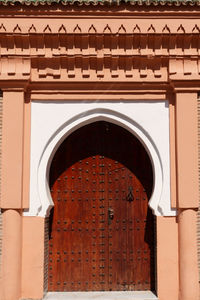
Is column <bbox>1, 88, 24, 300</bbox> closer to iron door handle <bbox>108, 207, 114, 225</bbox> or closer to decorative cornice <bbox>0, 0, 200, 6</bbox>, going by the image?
decorative cornice <bbox>0, 0, 200, 6</bbox>

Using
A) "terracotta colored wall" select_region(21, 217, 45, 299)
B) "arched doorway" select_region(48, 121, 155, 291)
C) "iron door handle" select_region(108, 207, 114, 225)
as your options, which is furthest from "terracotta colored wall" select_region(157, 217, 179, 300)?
"terracotta colored wall" select_region(21, 217, 45, 299)

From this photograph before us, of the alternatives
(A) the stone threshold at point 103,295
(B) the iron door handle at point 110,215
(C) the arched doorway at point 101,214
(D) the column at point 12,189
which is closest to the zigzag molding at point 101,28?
Answer: (D) the column at point 12,189

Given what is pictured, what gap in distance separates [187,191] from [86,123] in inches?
60.2

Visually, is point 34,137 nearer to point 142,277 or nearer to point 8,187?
point 8,187

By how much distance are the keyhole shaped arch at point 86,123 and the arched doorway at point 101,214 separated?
272 mm

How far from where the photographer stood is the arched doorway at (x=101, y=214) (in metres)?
6.11

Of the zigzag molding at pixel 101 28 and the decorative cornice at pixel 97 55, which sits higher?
the zigzag molding at pixel 101 28

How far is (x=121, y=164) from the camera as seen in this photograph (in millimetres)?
6289

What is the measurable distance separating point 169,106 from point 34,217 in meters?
2.13

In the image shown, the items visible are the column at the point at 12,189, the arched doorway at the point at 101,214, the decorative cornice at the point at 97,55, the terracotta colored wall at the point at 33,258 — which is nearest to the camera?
the column at the point at 12,189

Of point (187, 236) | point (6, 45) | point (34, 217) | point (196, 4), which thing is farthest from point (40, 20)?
point (187, 236)

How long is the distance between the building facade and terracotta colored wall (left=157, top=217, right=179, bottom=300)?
1 cm

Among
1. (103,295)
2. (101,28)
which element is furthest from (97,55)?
(103,295)

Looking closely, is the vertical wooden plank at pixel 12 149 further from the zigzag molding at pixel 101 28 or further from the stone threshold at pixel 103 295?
the stone threshold at pixel 103 295
